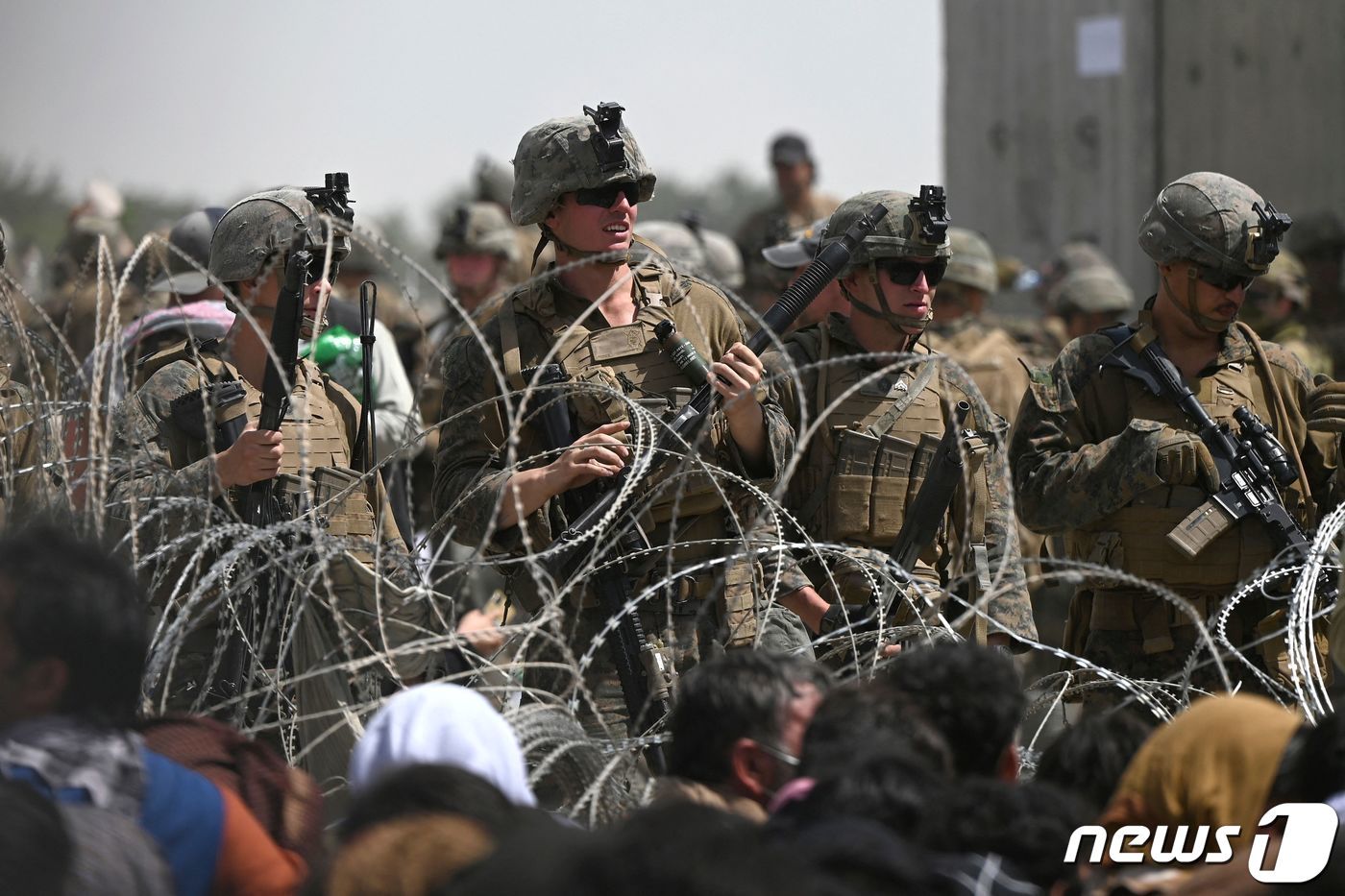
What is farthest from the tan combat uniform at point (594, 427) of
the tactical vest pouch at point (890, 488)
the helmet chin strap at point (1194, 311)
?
the helmet chin strap at point (1194, 311)

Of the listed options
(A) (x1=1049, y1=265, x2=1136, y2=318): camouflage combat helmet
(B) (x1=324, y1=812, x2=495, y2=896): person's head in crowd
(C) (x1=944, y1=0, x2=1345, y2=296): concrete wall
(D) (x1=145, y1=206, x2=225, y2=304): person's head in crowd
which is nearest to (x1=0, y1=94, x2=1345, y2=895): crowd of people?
(B) (x1=324, y1=812, x2=495, y2=896): person's head in crowd

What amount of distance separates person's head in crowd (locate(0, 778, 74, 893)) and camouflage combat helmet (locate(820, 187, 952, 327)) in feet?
9.55

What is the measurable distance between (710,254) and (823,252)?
17.3 feet

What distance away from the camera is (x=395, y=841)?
2801 mm

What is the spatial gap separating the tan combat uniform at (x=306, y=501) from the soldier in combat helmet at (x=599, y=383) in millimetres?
286

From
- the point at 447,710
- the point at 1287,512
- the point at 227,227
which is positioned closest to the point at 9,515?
the point at 227,227

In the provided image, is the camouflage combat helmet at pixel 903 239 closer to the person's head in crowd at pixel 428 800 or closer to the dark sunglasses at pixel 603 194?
the dark sunglasses at pixel 603 194

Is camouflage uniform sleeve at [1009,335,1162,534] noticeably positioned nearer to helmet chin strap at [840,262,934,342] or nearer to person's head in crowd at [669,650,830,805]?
helmet chin strap at [840,262,934,342]

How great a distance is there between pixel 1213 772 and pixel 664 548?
1685 mm

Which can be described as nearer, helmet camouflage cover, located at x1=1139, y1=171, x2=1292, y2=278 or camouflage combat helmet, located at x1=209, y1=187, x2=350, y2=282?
camouflage combat helmet, located at x1=209, y1=187, x2=350, y2=282

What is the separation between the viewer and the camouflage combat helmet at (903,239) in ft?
17.1

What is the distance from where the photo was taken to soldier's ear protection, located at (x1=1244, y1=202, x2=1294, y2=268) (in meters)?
5.29

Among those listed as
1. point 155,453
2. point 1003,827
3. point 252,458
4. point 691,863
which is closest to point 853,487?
point 252,458

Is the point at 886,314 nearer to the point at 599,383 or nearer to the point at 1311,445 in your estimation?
the point at 599,383
